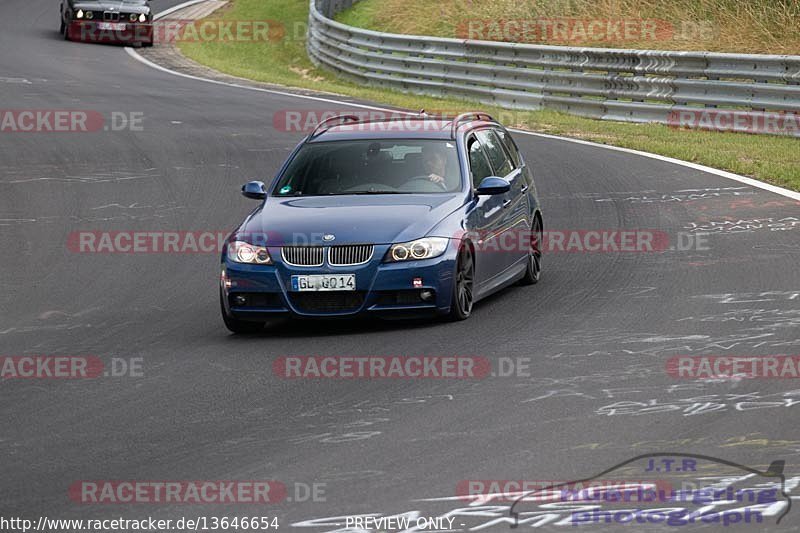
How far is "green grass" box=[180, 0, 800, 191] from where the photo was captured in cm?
1981

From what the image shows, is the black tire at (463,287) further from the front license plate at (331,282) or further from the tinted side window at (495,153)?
the tinted side window at (495,153)

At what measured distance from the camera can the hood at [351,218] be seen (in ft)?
36.2

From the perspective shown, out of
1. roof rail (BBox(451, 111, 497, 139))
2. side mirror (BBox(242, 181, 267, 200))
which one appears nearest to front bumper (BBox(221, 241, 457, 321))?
side mirror (BBox(242, 181, 267, 200))

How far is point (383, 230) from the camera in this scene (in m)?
11.1

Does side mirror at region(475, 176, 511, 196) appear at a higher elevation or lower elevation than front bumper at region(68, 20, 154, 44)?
higher

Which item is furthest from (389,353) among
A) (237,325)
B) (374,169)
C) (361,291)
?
(374,169)

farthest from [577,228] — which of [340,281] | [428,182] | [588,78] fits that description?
[588,78]

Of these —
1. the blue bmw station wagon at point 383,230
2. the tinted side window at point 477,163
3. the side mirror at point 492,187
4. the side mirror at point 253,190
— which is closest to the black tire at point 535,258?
the blue bmw station wagon at point 383,230

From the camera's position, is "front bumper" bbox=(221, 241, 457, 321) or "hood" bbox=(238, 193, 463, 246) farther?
"hood" bbox=(238, 193, 463, 246)

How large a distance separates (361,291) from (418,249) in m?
0.53

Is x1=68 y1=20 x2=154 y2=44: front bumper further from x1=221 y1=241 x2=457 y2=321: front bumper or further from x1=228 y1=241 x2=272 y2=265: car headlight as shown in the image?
x1=221 y1=241 x2=457 y2=321: front bumper

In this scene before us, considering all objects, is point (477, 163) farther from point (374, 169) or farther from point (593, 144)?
point (593, 144)

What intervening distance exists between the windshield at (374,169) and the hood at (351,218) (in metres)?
0.21

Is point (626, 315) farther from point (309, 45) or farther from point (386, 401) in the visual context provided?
point (309, 45)
